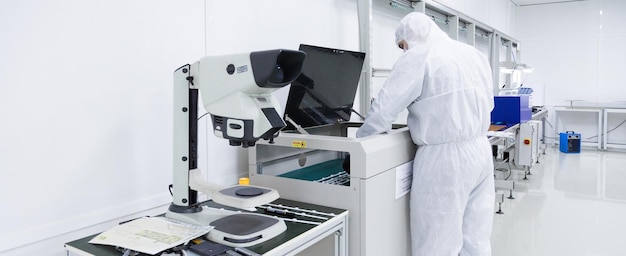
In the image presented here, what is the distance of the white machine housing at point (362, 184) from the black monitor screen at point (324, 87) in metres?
0.23

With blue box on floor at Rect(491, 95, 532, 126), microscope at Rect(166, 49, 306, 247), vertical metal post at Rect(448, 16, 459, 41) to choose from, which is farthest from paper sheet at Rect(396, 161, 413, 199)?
blue box on floor at Rect(491, 95, 532, 126)

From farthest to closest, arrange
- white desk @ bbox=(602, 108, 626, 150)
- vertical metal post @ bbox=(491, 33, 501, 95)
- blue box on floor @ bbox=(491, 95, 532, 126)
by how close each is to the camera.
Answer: white desk @ bbox=(602, 108, 626, 150) → vertical metal post @ bbox=(491, 33, 501, 95) → blue box on floor @ bbox=(491, 95, 532, 126)

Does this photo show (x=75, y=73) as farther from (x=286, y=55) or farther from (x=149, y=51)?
(x=286, y=55)

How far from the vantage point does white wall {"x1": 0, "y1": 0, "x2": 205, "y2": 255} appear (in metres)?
1.35

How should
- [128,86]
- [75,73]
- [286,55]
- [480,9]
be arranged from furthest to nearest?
[480,9]
[128,86]
[75,73]
[286,55]

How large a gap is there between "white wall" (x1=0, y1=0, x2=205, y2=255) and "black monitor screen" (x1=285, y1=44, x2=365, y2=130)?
1.88 ft

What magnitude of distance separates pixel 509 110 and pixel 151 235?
441 centimetres

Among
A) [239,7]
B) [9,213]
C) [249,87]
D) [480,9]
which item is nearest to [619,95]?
[480,9]

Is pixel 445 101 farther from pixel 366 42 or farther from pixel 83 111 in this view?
pixel 83 111

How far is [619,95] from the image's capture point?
309 inches

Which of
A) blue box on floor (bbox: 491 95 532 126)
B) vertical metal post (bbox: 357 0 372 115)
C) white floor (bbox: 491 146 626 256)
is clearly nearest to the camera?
vertical metal post (bbox: 357 0 372 115)

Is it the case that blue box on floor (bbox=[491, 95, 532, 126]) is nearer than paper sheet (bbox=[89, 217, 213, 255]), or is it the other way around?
paper sheet (bbox=[89, 217, 213, 255])

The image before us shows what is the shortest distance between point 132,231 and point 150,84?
2.12ft

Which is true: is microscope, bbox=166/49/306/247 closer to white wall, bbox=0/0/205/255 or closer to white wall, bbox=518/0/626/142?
white wall, bbox=0/0/205/255
